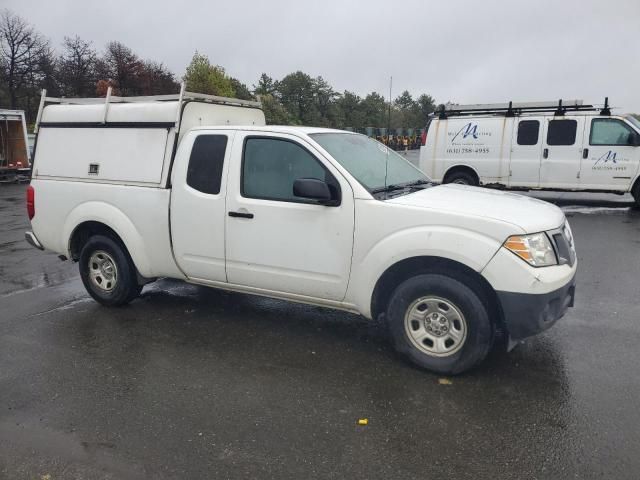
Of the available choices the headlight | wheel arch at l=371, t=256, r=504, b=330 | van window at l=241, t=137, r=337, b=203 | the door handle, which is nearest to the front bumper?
wheel arch at l=371, t=256, r=504, b=330

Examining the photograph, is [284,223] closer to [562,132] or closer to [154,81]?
[562,132]

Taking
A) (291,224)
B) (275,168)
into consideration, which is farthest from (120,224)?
(291,224)

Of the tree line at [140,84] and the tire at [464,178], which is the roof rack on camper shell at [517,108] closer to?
the tire at [464,178]

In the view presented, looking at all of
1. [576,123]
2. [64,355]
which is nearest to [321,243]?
[64,355]


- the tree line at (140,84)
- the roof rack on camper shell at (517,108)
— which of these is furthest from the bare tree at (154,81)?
the roof rack on camper shell at (517,108)

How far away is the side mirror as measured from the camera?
4.10 m

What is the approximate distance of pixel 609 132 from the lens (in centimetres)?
1191

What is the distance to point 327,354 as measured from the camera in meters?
4.43

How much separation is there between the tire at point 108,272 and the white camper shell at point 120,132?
0.68 metres

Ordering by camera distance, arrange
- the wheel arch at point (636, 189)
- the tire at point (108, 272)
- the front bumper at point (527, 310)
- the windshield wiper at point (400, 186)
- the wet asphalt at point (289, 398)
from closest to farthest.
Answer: the wet asphalt at point (289, 398) → the front bumper at point (527, 310) → the windshield wiper at point (400, 186) → the tire at point (108, 272) → the wheel arch at point (636, 189)

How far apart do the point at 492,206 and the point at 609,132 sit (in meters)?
9.61

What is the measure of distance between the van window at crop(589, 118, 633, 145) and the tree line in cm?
2084

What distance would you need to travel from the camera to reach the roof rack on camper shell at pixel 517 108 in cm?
1214

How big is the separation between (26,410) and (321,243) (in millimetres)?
2382
